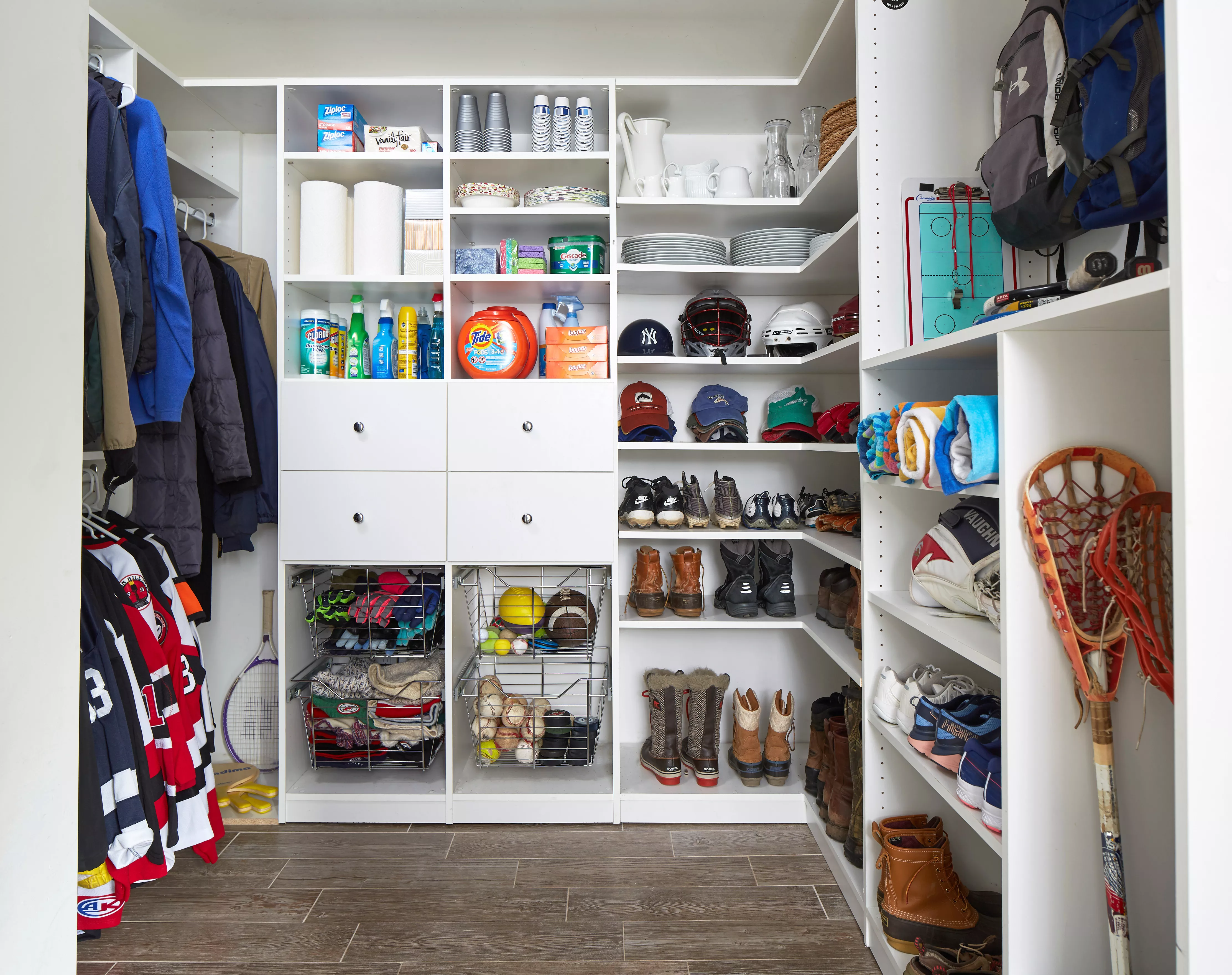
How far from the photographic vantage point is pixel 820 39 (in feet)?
6.84

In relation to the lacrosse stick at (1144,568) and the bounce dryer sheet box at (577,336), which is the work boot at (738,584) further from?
the lacrosse stick at (1144,568)

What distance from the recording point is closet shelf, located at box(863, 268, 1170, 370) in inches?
32.6

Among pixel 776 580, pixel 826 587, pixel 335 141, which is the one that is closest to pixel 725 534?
pixel 776 580

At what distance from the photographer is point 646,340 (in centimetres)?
243

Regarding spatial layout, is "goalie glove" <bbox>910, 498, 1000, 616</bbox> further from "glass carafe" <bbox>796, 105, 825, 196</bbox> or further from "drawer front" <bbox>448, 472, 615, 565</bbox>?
"glass carafe" <bbox>796, 105, 825, 196</bbox>

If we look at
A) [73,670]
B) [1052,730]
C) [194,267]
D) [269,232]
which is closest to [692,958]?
[1052,730]

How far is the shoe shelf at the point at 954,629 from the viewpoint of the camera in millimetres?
1187

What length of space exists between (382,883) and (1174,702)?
1.94m

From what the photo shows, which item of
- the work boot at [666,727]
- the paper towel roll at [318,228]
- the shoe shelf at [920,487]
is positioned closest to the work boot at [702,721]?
the work boot at [666,727]

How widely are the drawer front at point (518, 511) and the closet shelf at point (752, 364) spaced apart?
0.42 metres

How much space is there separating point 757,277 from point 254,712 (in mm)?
2393

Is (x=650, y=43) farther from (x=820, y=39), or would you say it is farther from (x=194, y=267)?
(x=194, y=267)

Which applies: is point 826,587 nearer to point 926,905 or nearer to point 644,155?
point 926,905

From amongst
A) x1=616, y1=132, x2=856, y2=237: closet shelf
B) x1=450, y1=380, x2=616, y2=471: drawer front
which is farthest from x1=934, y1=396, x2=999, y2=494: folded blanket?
x1=450, y1=380, x2=616, y2=471: drawer front
